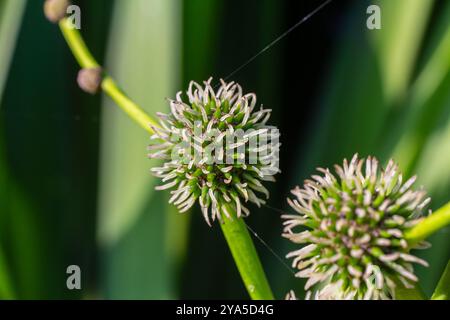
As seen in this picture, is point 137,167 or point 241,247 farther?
point 137,167

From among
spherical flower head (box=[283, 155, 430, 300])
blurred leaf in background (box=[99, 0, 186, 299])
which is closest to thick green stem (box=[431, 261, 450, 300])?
spherical flower head (box=[283, 155, 430, 300])

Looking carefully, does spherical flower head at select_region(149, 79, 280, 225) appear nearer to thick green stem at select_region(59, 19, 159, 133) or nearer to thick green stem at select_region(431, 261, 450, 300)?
thick green stem at select_region(59, 19, 159, 133)

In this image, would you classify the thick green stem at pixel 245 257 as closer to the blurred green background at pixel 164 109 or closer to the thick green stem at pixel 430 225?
the thick green stem at pixel 430 225

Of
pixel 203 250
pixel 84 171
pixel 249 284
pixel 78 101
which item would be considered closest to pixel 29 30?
pixel 78 101

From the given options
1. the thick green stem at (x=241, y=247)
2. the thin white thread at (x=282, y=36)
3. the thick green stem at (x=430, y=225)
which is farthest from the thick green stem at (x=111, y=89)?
the thin white thread at (x=282, y=36)

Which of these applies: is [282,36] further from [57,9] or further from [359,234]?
[359,234]

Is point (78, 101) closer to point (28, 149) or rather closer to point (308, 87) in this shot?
point (28, 149)

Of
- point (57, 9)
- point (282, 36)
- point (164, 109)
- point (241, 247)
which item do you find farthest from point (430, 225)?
point (282, 36)
